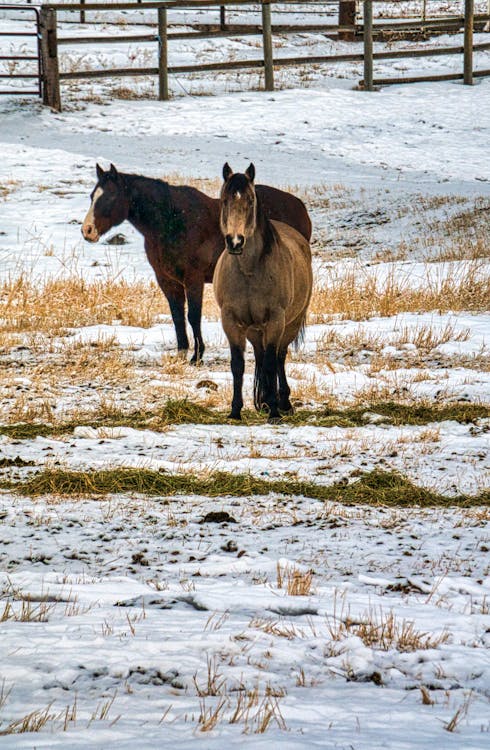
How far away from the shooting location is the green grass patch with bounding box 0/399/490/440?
696cm

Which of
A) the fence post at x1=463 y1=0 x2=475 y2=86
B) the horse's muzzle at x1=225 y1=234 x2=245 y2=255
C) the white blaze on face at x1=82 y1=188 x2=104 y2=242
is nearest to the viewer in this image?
the horse's muzzle at x1=225 y1=234 x2=245 y2=255

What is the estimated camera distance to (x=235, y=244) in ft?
21.6

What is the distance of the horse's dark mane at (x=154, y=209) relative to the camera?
9.45 meters

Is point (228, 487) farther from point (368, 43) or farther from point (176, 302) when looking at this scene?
point (368, 43)

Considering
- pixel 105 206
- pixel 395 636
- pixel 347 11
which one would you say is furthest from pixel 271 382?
pixel 347 11

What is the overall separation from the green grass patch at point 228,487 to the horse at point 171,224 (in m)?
3.83

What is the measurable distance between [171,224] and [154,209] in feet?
0.73

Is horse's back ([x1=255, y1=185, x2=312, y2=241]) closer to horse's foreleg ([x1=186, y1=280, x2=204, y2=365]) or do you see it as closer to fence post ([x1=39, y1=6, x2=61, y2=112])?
horse's foreleg ([x1=186, y1=280, x2=204, y2=365])

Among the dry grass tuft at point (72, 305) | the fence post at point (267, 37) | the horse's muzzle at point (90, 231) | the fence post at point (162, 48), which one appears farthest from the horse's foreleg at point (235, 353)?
the fence post at point (267, 37)

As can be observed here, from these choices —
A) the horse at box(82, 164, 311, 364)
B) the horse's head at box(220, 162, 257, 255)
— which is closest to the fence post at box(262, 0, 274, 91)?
the horse at box(82, 164, 311, 364)

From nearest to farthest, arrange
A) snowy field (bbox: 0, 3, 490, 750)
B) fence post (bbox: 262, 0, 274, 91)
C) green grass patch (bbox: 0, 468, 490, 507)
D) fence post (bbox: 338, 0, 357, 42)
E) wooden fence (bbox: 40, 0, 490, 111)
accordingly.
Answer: snowy field (bbox: 0, 3, 490, 750) < green grass patch (bbox: 0, 468, 490, 507) < wooden fence (bbox: 40, 0, 490, 111) < fence post (bbox: 262, 0, 274, 91) < fence post (bbox: 338, 0, 357, 42)

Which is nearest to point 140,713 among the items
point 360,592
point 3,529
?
point 360,592

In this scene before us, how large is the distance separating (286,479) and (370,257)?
9029mm

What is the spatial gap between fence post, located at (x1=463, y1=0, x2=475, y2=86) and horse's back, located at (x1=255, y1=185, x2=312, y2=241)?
17.2 meters
